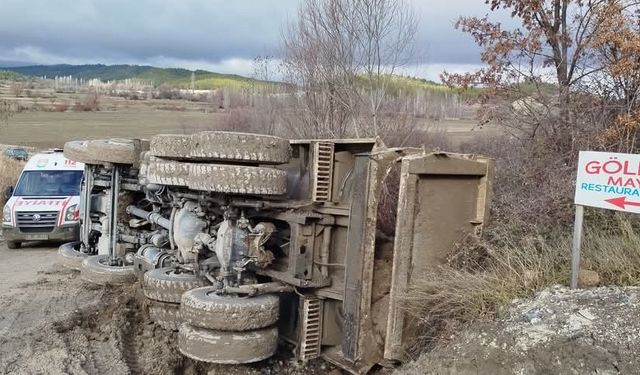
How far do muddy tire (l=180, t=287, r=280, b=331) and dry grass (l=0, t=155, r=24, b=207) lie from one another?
1586cm

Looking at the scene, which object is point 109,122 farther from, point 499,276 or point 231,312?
point 499,276

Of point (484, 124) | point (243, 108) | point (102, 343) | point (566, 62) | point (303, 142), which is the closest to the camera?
point (303, 142)

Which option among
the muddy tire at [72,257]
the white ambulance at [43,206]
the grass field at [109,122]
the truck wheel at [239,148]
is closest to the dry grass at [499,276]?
Answer: the truck wheel at [239,148]

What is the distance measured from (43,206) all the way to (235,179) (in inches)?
412

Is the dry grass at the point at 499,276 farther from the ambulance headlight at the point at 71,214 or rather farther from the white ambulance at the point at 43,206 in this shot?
the ambulance headlight at the point at 71,214

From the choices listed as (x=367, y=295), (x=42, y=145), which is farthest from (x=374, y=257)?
(x=42, y=145)

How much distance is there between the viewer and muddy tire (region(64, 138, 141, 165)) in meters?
8.16

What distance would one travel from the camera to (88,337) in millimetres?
6367

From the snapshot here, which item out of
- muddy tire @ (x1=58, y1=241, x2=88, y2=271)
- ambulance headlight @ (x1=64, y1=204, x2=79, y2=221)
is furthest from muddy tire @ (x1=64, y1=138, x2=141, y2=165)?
ambulance headlight @ (x1=64, y1=204, x2=79, y2=221)

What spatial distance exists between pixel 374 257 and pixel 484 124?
16.2 feet

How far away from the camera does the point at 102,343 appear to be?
6188 millimetres

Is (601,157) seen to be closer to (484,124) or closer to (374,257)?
(374,257)

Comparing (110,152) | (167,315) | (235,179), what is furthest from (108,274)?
(235,179)

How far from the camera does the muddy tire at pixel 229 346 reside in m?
5.01
